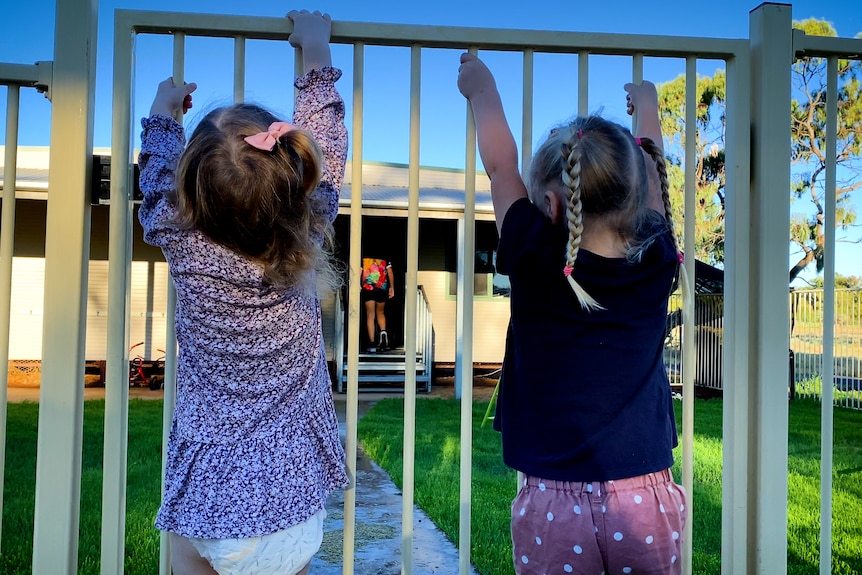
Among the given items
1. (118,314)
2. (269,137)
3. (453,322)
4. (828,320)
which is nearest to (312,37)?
(269,137)

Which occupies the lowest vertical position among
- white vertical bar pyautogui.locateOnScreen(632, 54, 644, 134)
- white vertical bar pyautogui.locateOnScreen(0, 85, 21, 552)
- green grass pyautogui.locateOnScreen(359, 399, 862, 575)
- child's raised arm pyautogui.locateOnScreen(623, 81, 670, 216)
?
green grass pyautogui.locateOnScreen(359, 399, 862, 575)

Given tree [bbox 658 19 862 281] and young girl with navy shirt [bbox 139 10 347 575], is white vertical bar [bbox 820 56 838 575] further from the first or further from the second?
tree [bbox 658 19 862 281]

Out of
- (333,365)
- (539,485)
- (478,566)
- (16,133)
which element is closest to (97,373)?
(333,365)

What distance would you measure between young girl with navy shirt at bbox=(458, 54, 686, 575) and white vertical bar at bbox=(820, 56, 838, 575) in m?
0.64

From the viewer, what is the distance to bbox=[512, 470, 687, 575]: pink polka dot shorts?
137 cm

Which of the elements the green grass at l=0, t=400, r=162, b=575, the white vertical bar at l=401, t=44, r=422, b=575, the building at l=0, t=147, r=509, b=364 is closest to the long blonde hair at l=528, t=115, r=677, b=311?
the white vertical bar at l=401, t=44, r=422, b=575

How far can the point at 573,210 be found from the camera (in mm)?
1321

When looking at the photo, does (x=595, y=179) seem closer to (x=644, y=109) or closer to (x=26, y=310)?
(x=644, y=109)

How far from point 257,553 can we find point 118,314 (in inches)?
28.6

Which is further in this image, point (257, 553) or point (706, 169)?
point (706, 169)

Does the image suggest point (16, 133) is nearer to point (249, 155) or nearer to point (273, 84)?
point (273, 84)

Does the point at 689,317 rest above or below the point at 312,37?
below

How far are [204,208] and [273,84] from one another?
663 millimetres

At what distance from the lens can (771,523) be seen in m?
1.85
